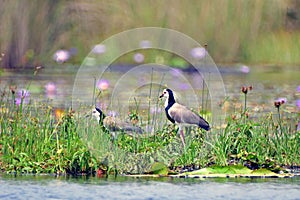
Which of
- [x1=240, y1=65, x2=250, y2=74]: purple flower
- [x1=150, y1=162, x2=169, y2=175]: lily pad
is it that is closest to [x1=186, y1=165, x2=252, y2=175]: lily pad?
[x1=150, y1=162, x2=169, y2=175]: lily pad

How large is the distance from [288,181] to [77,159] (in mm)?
1805

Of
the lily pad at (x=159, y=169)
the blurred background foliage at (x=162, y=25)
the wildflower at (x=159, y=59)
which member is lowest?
the lily pad at (x=159, y=169)

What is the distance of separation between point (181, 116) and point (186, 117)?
0.15ft

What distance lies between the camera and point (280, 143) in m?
10.6

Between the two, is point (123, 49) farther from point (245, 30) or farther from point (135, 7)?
point (245, 30)

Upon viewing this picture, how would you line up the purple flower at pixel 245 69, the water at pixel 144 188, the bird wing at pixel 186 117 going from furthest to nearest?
1. the purple flower at pixel 245 69
2. the bird wing at pixel 186 117
3. the water at pixel 144 188

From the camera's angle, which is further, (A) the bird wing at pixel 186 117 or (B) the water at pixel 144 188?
(A) the bird wing at pixel 186 117

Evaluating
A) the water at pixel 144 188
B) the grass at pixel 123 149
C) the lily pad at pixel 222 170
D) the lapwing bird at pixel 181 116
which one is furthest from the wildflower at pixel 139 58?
the water at pixel 144 188

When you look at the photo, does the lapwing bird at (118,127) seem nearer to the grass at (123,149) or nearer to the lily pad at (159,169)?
the grass at (123,149)

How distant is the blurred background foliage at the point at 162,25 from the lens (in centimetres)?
2072

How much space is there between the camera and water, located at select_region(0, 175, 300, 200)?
9.40 m

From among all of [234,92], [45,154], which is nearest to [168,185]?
[45,154]

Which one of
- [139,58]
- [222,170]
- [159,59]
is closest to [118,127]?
[222,170]

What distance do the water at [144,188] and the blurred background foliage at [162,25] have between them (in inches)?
416
